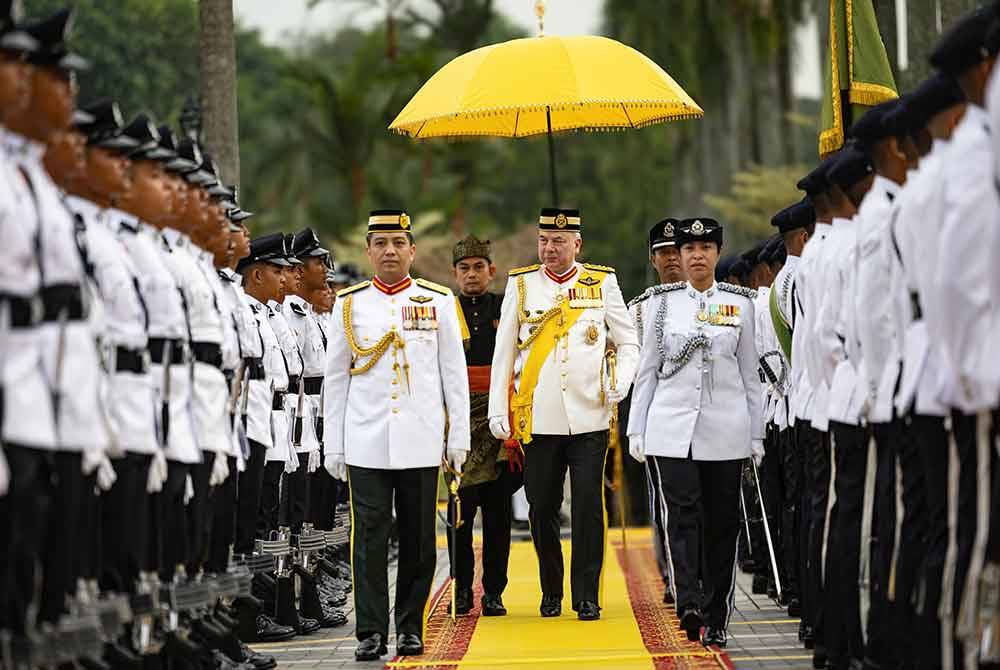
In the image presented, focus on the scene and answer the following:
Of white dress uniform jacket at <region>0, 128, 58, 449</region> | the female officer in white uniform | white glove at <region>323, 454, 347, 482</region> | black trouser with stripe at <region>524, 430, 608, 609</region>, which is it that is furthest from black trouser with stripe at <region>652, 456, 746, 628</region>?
white dress uniform jacket at <region>0, 128, 58, 449</region>

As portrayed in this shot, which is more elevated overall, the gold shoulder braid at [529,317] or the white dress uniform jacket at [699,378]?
the gold shoulder braid at [529,317]

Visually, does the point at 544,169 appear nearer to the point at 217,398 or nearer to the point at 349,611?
the point at 349,611

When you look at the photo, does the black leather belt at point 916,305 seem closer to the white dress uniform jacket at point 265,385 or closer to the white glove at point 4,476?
the white glove at point 4,476

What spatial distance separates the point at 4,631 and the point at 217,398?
8.90 feet

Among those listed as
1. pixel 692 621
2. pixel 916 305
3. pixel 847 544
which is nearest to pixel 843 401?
pixel 847 544

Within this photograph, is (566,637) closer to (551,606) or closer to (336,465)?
(551,606)

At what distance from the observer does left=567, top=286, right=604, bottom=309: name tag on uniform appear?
41.9 ft

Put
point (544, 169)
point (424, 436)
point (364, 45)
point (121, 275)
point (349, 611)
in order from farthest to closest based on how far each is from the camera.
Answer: point (544, 169) → point (364, 45) → point (349, 611) → point (424, 436) → point (121, 275)

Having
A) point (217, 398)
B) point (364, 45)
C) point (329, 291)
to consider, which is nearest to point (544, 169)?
point (364, 45)

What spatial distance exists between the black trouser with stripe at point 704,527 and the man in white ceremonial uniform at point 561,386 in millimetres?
1200

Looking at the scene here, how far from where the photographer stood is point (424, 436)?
11.0m

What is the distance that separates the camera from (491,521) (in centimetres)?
1358

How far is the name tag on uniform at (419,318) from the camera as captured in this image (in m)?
11.1

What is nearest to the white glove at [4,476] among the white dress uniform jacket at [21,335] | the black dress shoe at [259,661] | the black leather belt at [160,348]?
the white dress uniform jacket at [21,335]
